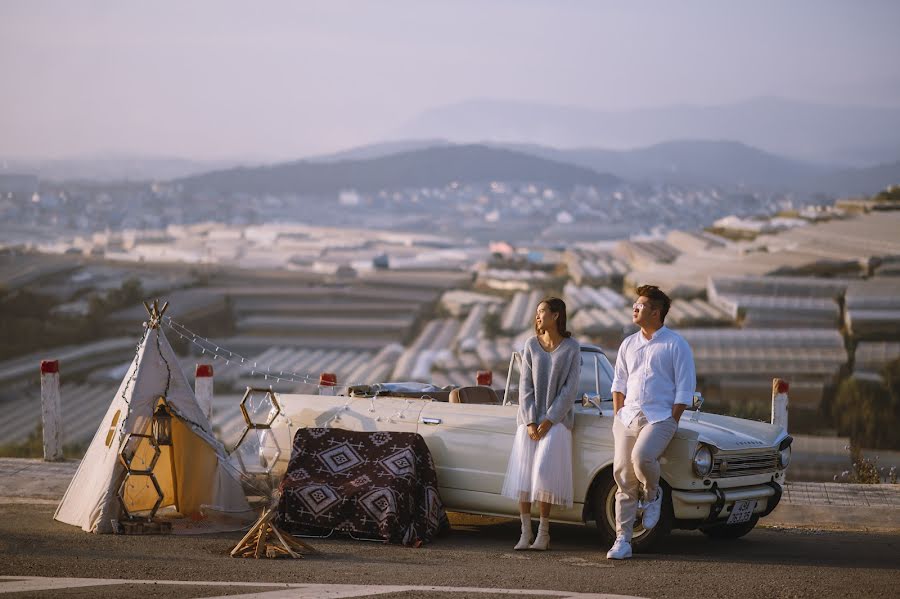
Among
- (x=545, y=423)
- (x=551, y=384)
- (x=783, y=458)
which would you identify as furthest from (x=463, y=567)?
(x=783, y=458)

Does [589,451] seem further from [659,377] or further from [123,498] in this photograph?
[123,498]

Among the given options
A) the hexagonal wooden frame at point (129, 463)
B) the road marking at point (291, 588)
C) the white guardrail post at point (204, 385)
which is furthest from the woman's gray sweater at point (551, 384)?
the white guardrail post at point (204, 385)

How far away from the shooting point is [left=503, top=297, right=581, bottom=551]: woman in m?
8.69

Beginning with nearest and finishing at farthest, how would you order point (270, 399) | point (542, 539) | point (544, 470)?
point (544, 470)
point (542, 539)
point (270, 399)

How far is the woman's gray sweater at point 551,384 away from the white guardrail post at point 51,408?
5.97m

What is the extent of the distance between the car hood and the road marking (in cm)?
215

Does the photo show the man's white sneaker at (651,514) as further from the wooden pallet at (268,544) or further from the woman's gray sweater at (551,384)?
the wooden pallet at (268,544)

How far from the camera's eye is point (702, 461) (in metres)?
8.53

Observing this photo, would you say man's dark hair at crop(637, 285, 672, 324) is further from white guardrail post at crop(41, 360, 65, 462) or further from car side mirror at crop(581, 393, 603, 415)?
white guardrail post at crop(41, 360, 65, 462)

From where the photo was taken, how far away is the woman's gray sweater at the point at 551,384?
8727mm

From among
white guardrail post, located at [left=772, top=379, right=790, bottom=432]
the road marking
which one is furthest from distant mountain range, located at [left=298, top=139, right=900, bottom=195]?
the road marking

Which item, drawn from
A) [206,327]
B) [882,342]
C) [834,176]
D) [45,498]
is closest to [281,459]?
[45,498]

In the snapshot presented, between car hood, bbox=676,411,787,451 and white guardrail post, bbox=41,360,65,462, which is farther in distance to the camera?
white guardrail post, bbox=41,360,65,462

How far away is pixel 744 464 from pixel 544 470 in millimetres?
1469
